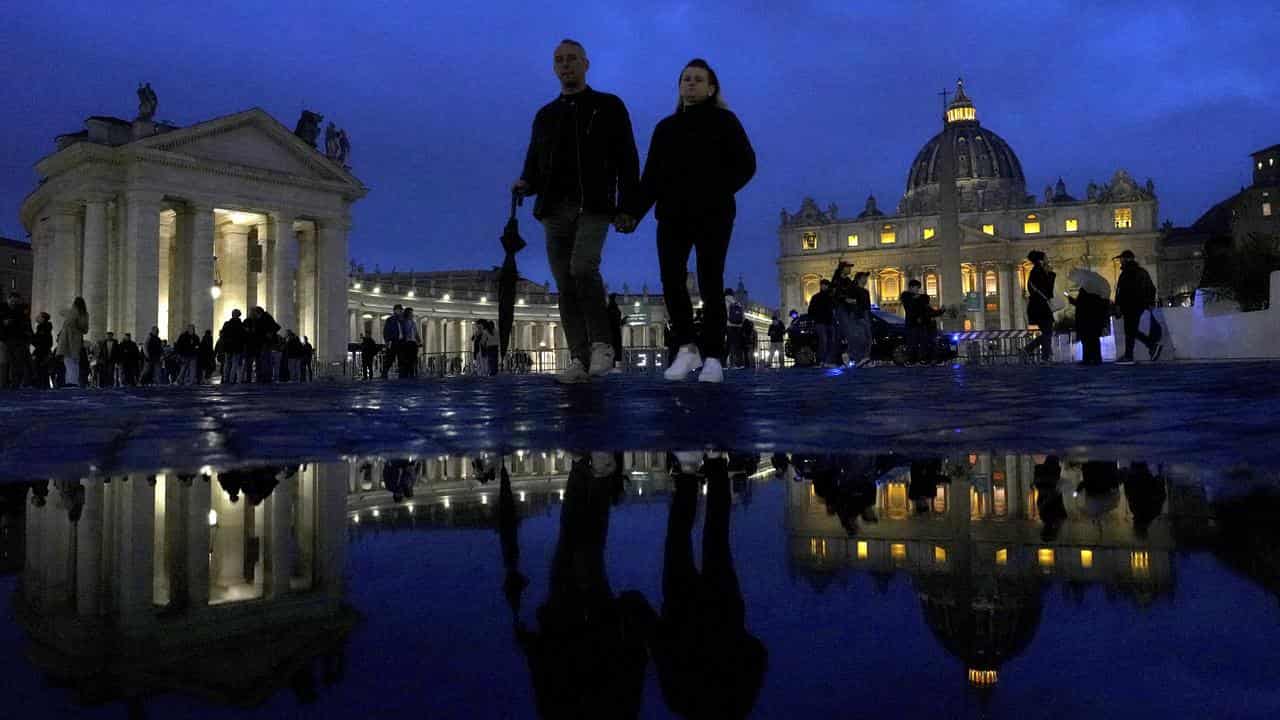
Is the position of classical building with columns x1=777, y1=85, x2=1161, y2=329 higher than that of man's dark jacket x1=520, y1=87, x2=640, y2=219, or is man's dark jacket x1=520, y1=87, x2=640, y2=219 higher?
classical building with columns x1=777, y1=85, x2=1161, y2=329

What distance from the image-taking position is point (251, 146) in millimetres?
35906

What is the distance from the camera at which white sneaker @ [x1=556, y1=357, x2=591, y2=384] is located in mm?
7203

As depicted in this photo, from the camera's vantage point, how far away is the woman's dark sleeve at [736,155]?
6.46 m

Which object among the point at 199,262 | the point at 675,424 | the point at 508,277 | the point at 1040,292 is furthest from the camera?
the point at 199,262

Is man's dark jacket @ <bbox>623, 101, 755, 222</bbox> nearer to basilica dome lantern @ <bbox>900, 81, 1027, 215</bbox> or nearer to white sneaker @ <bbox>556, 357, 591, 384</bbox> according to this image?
white sneaker @ <bbox>556, 357, 591, 384</bbox>

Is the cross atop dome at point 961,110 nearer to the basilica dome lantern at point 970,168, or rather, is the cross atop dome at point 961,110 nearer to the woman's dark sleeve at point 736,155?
the basilica dome lantern at point 970,168

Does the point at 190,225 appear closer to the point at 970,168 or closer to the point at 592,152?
the point at 592,152

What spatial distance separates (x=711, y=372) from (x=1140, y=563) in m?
4.96

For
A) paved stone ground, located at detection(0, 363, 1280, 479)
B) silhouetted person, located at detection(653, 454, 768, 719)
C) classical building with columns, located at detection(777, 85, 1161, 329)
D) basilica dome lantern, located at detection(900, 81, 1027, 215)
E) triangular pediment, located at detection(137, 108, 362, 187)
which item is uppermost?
basilica dome lantern, located at detection(900, 81, 1027, 215)

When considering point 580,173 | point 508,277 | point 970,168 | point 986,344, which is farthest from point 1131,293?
point 970,168

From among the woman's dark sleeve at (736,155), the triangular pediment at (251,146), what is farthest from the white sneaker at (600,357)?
the triangular pediment at (251,146)

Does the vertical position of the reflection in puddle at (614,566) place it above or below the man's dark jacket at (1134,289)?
below

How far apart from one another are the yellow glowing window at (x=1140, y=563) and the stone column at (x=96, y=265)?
121ft

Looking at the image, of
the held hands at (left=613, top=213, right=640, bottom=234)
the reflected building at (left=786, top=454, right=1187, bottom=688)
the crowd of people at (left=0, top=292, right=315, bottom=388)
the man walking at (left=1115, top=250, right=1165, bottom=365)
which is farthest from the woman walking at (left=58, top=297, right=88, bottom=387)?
the reflected building at (left=786, top=454, right=1187, bottom=688)
